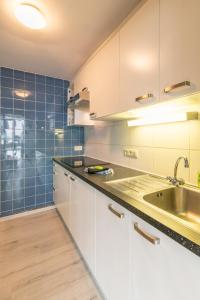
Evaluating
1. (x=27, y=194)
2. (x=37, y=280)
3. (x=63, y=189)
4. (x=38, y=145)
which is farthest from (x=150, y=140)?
(x=27, y=194)

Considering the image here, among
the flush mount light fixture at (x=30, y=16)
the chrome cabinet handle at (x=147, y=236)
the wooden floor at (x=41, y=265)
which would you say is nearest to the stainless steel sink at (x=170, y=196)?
the chrome cabinet handle at (x=147, y=236)

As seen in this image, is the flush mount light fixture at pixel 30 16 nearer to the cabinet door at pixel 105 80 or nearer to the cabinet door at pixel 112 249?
the cabinet door at pixel 105 80

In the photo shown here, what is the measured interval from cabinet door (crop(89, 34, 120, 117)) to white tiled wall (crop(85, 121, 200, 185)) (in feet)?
1.24

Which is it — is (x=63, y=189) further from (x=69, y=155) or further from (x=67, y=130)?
(x=67, y=130)

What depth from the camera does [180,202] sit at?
1104mm

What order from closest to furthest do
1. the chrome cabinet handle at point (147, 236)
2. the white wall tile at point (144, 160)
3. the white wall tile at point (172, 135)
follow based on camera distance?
the chrome cabinet handle at point (147, 236) → the white wall tile at point (172, 135) → the white wall tile at point (144, 160)

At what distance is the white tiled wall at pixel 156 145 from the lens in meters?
1.13

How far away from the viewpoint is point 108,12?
1249mm

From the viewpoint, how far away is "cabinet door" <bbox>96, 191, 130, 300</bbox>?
0.90m

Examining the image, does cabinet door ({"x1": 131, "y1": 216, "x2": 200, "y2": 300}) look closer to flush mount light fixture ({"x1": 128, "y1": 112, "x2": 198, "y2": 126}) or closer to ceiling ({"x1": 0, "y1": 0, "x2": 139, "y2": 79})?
flush mount light fixture ({"x1": 128, "y1": 112, "x2": 198, "y2": 126})

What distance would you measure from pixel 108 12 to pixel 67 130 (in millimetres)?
1767

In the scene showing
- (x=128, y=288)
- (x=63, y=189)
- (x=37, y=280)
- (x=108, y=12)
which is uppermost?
(x=108, y=12)

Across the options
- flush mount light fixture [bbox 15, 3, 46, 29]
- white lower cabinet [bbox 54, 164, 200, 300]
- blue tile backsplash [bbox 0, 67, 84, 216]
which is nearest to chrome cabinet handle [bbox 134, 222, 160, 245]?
white lower cabinet [bbox 54, 164, 200, 300]

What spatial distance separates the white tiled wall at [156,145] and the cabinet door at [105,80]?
0.38 m
